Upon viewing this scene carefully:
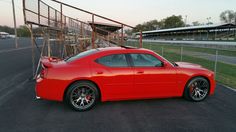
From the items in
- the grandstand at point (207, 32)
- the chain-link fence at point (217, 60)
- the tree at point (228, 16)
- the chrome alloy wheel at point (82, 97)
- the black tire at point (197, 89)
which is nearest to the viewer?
the chrome alloy wheel at point (82, 97)

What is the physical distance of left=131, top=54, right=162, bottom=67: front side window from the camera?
4.73 metres

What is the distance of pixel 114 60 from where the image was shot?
15.2ft

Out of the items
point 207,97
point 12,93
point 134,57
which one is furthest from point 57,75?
point 207,97

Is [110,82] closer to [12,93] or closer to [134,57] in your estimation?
[134,57]

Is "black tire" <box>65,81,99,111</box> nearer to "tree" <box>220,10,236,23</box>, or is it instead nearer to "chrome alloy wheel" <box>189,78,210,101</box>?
"chrome alloy wheel" <box>189,78,210,101</box>

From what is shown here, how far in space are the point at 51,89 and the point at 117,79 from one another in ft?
4.88

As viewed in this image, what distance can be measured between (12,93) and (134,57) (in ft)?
12.2

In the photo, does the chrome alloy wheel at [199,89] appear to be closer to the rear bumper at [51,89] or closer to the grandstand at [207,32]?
the rear bumper at [51,89]

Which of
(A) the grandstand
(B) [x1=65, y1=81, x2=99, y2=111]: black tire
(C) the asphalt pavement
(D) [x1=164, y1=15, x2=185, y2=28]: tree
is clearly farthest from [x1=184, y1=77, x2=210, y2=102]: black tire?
(D) [x1=164, y1=15, x2=185, y2=28]: tree

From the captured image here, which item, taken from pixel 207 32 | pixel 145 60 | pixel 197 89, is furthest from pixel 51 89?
pixel 207 32

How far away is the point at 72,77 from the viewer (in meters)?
4.25

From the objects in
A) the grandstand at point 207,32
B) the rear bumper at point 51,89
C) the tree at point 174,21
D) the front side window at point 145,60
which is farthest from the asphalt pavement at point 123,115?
the tree at point 174,21

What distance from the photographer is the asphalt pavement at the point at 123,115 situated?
11.9 ft

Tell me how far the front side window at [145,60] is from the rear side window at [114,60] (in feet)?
0.83
